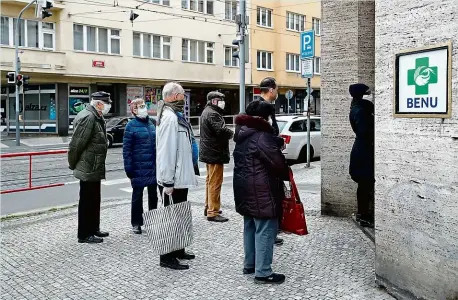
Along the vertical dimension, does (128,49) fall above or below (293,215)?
above

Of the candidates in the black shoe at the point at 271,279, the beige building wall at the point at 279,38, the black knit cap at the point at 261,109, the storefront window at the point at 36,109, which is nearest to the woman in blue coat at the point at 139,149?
the black knit cap at the point at 261,109

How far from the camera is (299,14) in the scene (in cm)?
4403

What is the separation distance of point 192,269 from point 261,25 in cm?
3745

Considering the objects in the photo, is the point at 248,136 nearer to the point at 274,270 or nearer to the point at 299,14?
the point at 274,270

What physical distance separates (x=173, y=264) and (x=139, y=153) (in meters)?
1.81

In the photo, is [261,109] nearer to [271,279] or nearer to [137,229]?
[271,279]

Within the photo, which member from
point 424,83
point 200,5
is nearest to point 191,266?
point 424,83

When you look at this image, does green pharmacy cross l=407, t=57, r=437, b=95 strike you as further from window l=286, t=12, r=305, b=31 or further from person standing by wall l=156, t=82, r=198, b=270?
window l=286, t=12, r=305, b=31

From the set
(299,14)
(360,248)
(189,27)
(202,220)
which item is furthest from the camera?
(299,14)

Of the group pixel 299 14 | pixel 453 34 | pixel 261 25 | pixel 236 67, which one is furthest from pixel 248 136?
pixel 299 14

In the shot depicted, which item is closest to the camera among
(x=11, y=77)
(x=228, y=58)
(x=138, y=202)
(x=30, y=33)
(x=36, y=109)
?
(x=138, y=202)

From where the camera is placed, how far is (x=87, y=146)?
629 cm

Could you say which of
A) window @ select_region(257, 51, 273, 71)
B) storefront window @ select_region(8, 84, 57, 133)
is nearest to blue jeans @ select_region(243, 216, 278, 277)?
storefront window @ select_region(8, 84, 57, 133)

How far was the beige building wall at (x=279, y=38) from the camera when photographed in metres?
40.2
